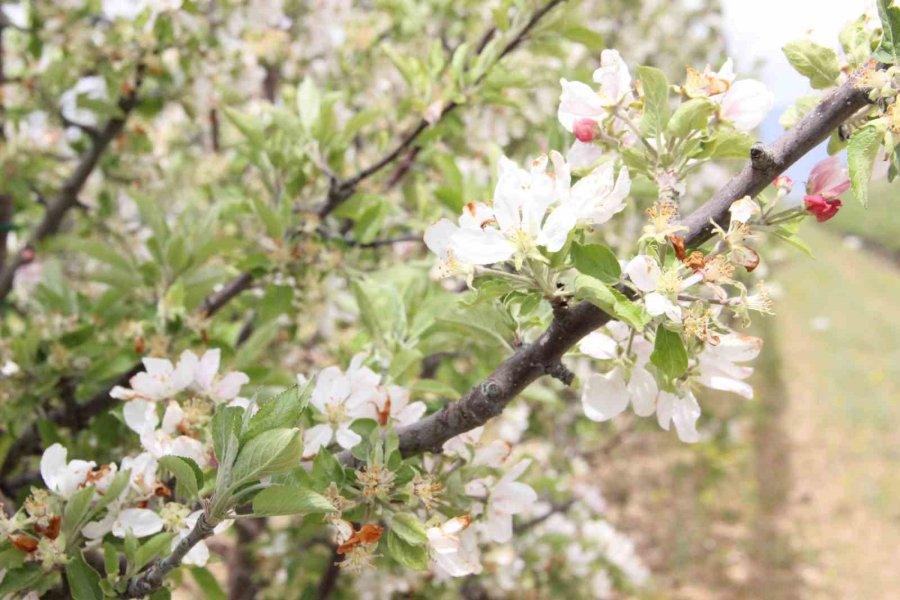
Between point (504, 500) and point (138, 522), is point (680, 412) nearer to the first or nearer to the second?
point (504, 500)

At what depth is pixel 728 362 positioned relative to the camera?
0.89m

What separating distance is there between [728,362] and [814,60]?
37cm

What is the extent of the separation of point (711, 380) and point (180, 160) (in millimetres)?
2739

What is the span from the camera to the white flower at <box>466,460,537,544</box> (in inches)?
39.8

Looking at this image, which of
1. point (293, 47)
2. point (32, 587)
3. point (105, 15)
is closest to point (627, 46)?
point (293, 47)

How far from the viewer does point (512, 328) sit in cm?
94

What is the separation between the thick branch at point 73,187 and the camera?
2066 millimetres

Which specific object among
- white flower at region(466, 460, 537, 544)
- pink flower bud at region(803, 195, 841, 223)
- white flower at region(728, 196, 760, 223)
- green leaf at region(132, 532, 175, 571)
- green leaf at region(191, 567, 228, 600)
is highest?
white flower at region(728, 196, 760, 223)

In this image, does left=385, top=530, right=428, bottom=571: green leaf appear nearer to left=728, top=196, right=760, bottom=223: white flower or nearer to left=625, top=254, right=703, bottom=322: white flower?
left=625, top=254, right=703, bottom=322: white flower

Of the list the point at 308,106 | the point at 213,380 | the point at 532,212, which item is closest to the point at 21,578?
the point at 213,380

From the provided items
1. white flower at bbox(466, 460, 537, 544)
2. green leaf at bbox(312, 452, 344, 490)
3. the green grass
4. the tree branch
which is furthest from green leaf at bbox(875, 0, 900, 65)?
the green grass

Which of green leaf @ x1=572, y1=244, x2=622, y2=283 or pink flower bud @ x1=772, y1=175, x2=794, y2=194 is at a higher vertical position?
pink flower bud @ x1=772, y1=175, x2=794, y2=194

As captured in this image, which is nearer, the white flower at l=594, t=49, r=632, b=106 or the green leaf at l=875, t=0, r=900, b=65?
the green leaf at l=875, t=0, r=900, b=65

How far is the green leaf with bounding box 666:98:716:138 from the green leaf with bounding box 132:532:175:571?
76 cm
